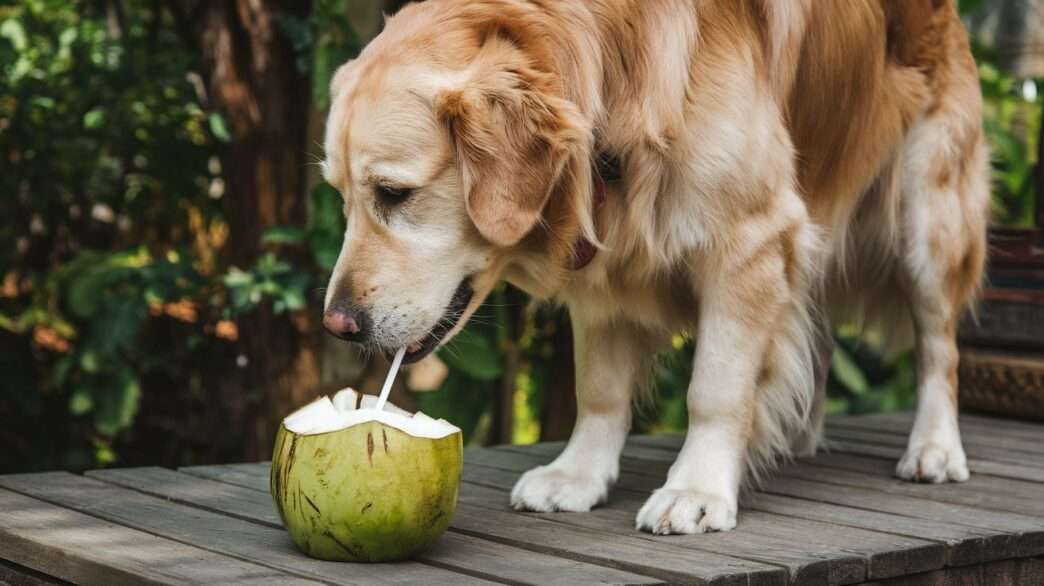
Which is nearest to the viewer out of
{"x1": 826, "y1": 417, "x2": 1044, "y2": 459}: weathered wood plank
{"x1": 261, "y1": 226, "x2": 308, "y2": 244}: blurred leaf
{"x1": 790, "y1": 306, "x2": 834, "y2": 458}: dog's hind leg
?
{"x1": 790, "y1": 306, "x2": 834, "y2": 458}: dog's hind leg

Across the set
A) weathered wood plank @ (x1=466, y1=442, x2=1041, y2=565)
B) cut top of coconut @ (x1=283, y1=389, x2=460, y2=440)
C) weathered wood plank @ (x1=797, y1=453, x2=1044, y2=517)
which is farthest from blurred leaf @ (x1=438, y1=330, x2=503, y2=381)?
cut top of coconut @ (x1=283, y1=389, x2=460, y2=440)

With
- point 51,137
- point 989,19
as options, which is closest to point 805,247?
point 51,137

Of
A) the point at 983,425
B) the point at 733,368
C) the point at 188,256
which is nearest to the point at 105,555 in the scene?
the point at 733,368

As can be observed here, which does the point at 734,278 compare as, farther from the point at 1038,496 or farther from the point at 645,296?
the point at 1038,496

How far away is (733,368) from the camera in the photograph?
276cm

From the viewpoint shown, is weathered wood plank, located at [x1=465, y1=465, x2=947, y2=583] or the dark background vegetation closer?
weathered wood plank, located at [x1=465, y1=465, x2=947, y2=583]

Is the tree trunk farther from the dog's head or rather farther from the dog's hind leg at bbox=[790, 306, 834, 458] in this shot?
the dog's head

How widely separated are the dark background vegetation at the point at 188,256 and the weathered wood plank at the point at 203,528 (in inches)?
49.1

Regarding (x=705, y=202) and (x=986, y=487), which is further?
(x=986, y=487)

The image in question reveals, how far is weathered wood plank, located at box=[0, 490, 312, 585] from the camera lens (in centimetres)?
209

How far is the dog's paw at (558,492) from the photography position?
282cm

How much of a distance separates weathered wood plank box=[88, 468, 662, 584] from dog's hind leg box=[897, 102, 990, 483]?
138 cm

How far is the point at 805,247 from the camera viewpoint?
2875mm

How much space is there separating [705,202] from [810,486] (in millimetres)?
900
